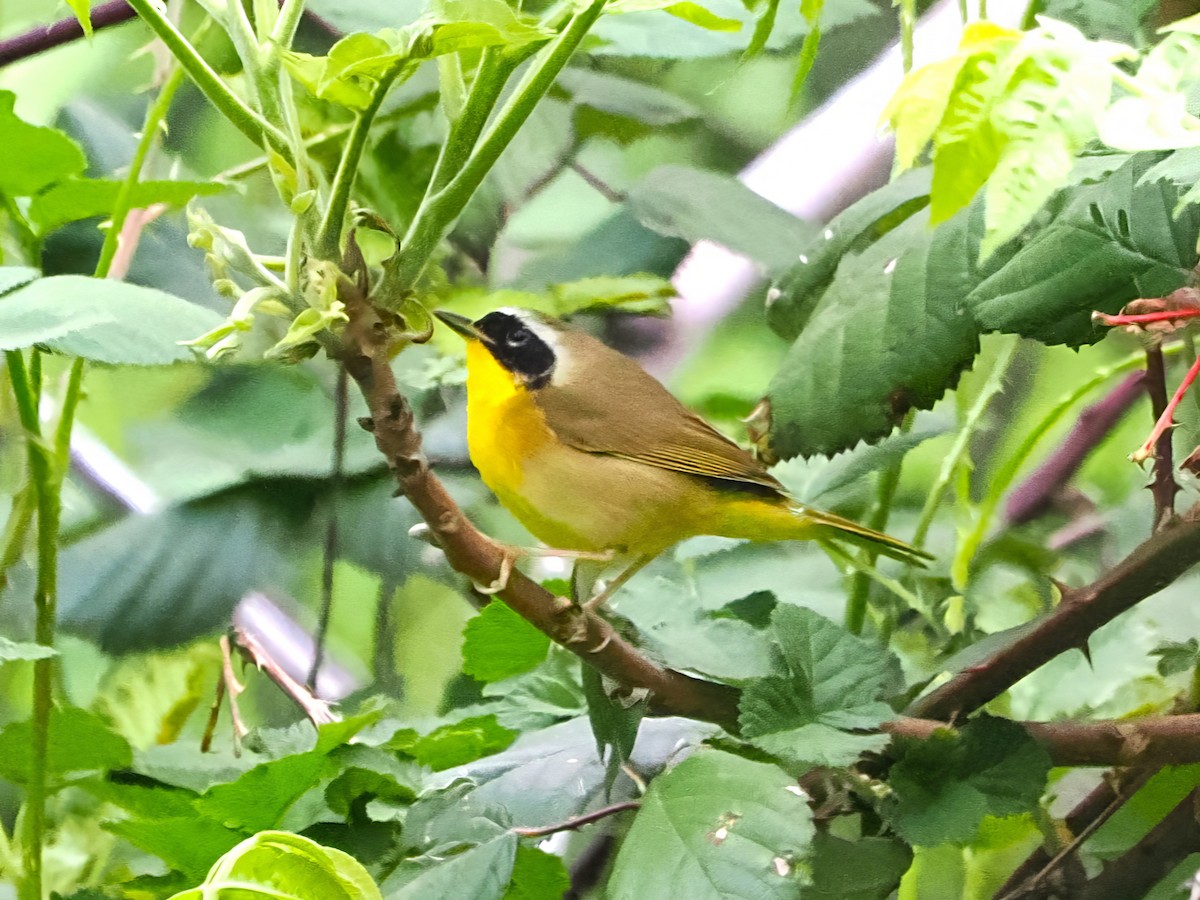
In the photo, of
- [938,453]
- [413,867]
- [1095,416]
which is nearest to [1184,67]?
[413,867]

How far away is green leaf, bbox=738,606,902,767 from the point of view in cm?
51

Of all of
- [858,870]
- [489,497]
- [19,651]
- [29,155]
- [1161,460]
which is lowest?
[489,497]

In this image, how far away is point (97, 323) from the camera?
0.53 m

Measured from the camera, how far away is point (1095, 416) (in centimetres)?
110

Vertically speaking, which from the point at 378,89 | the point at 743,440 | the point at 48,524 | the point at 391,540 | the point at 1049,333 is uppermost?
the point at 378,89

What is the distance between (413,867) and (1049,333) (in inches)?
17.3

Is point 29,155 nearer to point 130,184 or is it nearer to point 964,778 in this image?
point 130,184

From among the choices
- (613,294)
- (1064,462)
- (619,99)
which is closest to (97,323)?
(613,294)

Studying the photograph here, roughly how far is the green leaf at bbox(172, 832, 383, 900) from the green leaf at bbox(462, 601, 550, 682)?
0.79ft

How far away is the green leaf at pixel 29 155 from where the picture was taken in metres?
0.63

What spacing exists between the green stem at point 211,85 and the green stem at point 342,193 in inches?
1.4

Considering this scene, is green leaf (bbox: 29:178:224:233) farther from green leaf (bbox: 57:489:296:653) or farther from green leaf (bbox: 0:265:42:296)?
green leaf (bbox: 57:489:296:653)

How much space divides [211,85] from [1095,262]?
43 cm

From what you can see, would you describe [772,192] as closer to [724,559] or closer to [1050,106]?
[724,559]
